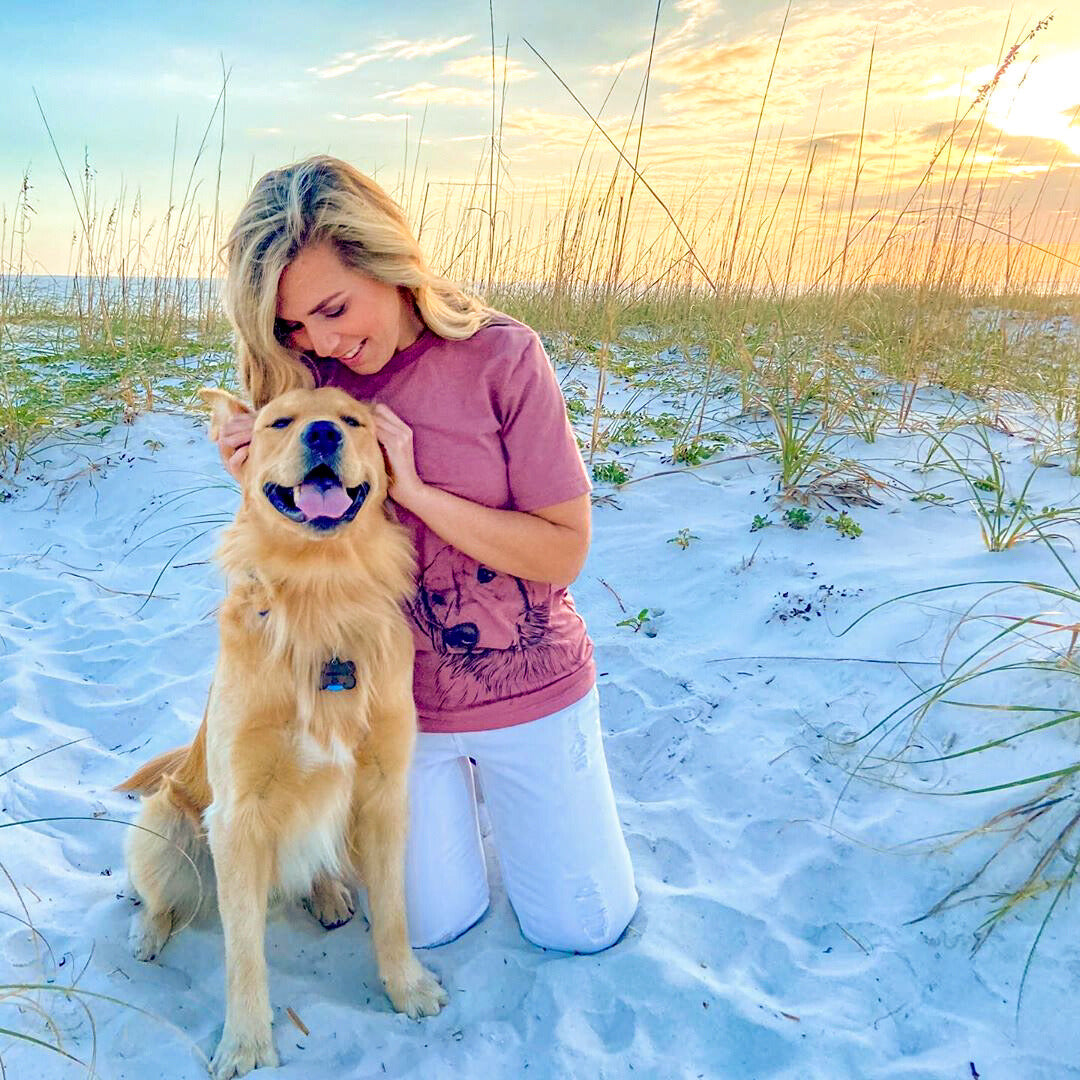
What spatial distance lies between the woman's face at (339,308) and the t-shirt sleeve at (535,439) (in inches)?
13.0

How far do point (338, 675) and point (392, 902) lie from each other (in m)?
0.62

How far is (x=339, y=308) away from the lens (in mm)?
1985

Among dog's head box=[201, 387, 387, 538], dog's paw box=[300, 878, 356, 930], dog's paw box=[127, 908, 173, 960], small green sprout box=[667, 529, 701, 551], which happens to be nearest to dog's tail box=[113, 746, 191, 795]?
dog's paw box=[127, 908, 173, 960]

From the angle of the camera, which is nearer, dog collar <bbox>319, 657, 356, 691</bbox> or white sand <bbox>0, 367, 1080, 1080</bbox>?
white sand <bbox>0, 367, 1080, 1080</bbox>

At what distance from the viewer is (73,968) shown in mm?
1909

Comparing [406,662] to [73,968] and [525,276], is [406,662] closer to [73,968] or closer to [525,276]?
[73,968]

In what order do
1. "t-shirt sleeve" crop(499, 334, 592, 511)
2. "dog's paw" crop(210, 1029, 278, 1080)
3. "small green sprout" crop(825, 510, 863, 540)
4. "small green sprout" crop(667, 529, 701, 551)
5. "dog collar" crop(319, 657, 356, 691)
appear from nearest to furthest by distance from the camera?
1. "dog's paw" crop(210, 1029, 278, 1080)
2. "dog collar" crop(319, 657, 356, 691)
3. "t-shirt sleeve" crop(499, 334, 592, 511)
4. "small green sprout" crop(825, 510, 863, 540)
5. "small green sprout" crop(667, 529, 701, 551)

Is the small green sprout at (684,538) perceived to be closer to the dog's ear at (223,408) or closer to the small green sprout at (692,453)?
the small green sprout at (692,453)

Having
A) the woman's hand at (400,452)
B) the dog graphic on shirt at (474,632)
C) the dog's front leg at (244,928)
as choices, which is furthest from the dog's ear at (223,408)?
the dog's front leg at (244,928)

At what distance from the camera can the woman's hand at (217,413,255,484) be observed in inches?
80.0

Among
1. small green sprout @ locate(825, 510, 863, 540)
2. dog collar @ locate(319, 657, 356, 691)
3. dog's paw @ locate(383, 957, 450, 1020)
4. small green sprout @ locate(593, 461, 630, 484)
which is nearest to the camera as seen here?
dog collar @ locate(319, 657, 356, 691)

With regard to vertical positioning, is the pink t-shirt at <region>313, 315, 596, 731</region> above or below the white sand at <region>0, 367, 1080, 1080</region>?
above

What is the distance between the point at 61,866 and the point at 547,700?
1.44m

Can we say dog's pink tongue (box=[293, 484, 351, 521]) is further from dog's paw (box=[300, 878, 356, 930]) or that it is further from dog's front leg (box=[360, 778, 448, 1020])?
dog's paw (box=[300, 878, 356, 930])
